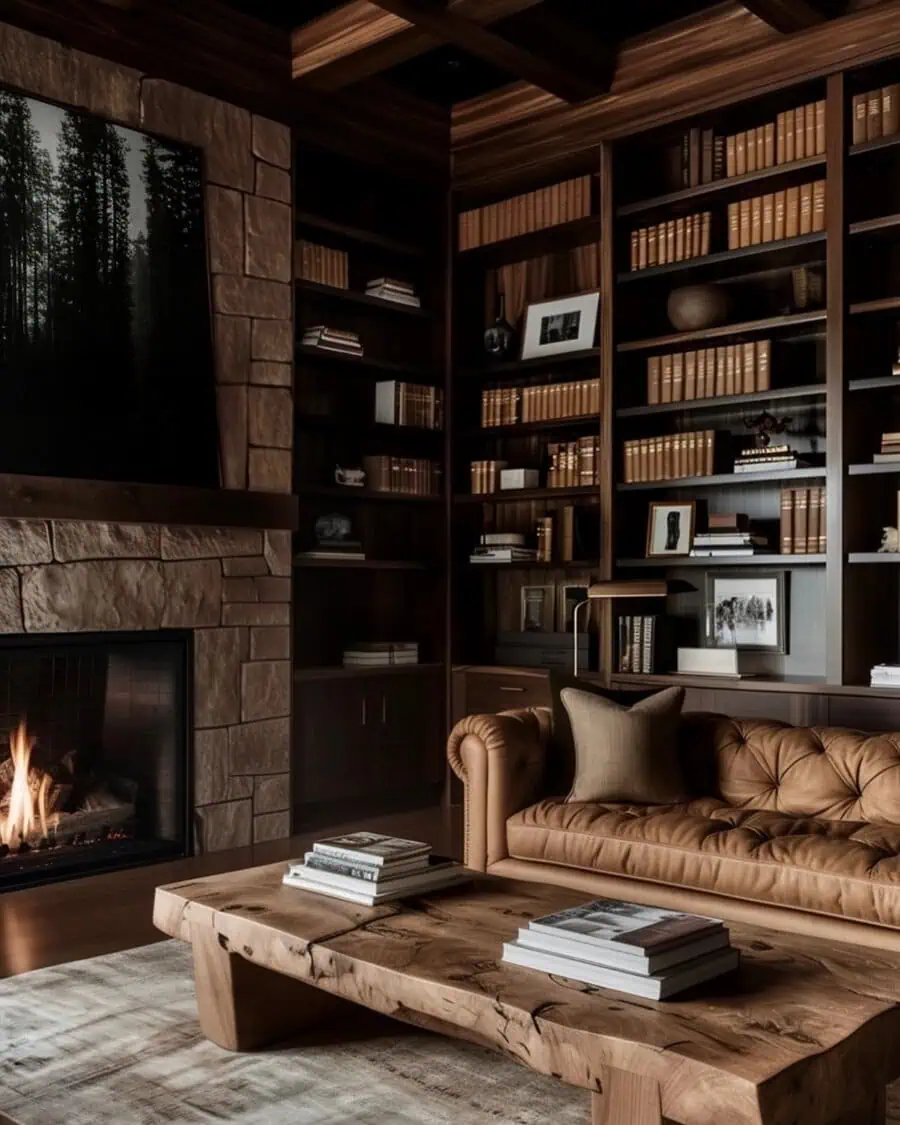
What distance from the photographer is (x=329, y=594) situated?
536 centimetres

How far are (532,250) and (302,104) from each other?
1.30m

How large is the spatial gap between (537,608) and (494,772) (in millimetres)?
2136

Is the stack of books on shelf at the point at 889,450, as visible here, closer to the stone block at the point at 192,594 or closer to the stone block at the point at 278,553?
the stone block at the point at 278,553

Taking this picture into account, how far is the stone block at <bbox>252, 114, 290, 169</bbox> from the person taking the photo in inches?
187

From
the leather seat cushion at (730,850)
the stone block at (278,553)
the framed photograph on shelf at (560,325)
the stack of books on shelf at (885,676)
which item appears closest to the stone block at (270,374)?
the stone block at (278,553)

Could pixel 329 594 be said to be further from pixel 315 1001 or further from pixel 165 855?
pixel 315 1001

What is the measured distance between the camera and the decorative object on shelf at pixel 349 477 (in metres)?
5.21

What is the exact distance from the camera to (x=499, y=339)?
552cm

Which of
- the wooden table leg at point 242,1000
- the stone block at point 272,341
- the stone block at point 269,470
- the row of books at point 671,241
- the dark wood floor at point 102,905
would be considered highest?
the row of books at point 671,241

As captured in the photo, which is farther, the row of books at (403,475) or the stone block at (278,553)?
the row of books at (403,475)

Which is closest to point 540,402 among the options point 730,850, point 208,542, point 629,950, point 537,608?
point 537,608

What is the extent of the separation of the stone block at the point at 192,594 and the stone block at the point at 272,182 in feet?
5.02

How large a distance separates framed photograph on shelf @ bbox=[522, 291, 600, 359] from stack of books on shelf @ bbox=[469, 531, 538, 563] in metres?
0.85

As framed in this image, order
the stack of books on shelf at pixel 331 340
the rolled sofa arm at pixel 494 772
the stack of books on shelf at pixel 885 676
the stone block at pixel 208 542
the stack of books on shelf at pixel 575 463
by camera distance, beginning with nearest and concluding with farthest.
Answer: the rolled sofa arm at pixel 494 772 → the stack of books on shelf at pixel 885 676 → the stone block at pixel 208 542 → the stack of books on shelf at pixel 331 340 → the stack of books on shelf at pixel 575 463
